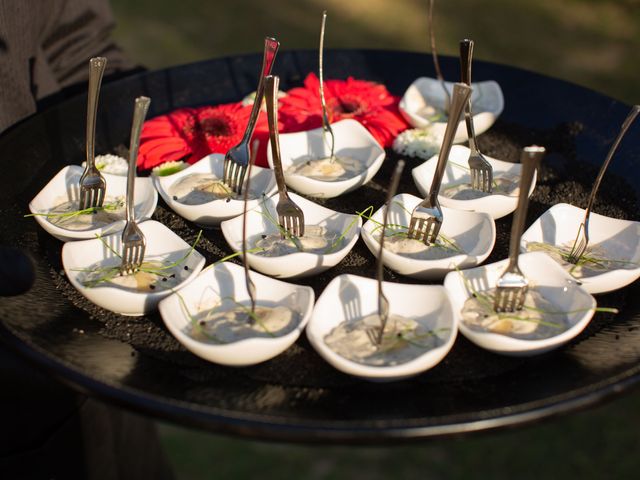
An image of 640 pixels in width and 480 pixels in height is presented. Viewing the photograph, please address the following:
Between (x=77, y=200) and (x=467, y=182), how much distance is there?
1.13m

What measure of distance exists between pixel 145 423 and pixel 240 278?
3.19 feet

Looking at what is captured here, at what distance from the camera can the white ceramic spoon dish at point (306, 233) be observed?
1752mm

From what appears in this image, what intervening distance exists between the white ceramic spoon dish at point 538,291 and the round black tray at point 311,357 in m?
0.05

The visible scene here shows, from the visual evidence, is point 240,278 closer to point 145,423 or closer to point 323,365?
point 323,365

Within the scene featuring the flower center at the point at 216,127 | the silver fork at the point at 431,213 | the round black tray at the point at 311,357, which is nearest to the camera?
the round black tray at the point at 311,357

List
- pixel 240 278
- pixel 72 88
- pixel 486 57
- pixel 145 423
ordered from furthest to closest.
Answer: pixel 486 57, pixel 72 88, pixel 145 423, pixel 240 278

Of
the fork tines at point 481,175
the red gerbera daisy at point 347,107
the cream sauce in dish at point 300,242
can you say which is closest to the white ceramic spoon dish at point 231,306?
the cream sauce in dish at point 300,242

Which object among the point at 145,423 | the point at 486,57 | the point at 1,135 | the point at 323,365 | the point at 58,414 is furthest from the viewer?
the point at 486,57

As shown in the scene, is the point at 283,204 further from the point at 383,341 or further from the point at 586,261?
the point at 586,261

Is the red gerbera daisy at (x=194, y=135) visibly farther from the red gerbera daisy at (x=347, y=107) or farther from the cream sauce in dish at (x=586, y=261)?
the cream sauce in dish at (x=586, y=261)

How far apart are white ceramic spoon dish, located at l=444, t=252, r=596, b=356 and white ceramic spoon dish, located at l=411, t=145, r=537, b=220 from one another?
0.84 ft

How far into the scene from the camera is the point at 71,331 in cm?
161

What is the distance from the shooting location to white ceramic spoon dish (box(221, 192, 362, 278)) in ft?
5.75

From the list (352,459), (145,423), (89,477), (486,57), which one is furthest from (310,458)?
(486,57)
